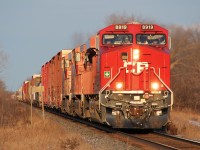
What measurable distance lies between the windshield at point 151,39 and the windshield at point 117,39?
13.4 inches

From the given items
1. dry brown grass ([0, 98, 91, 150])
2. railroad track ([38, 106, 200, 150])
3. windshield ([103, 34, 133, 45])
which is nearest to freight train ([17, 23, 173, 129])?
windshield ([103, 34, 133, 45])

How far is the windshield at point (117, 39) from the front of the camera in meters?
15.8

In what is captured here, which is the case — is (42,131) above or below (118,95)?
below

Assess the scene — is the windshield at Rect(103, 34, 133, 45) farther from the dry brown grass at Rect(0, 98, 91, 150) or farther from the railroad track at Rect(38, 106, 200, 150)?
the dry brown grass at Rect(0, 98, 91, 150)

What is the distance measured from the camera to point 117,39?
15898 millimetres

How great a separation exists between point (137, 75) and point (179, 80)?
27487 mm

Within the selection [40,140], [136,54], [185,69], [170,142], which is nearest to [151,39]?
[136,54]

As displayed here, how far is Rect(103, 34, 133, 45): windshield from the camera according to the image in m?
15.8

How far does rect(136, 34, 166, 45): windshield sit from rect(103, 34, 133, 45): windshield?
34cm

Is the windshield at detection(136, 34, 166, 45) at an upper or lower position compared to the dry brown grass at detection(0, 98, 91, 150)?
upper

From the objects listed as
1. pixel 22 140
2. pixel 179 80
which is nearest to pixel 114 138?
pixel 22 140

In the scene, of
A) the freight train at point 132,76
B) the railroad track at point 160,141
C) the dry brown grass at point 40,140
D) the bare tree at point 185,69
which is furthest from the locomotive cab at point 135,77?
the bare tree at point 185,69

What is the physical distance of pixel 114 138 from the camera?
1479 cm

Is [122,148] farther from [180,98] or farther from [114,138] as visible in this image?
[180,98]
